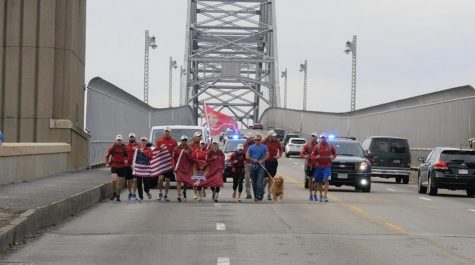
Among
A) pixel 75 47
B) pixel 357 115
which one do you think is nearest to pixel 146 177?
pixel 75 47

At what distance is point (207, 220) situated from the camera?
770 inches

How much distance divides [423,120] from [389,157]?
1339 centimetres

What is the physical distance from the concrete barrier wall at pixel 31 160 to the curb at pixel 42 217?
2.49 metres

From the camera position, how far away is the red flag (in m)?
60.8

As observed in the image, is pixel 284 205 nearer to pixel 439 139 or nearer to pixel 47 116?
pixel 47 116

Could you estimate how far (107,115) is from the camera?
43562mm

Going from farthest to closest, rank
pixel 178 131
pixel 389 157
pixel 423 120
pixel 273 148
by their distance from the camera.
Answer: pixel 423 120
pixel 389 157
pixel 178 131
pixel 273 148

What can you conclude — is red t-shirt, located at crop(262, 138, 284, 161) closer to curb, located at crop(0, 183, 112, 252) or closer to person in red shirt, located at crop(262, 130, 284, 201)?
person in red shirt, located at crop(262, 130, 284, 201)

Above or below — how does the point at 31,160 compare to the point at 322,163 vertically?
below

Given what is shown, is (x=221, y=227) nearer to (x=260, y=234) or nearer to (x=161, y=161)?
(x=260, y=234)

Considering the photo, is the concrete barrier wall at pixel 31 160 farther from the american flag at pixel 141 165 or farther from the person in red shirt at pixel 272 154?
the person in red shirt at pixel 272 154

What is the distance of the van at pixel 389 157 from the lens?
39.8m

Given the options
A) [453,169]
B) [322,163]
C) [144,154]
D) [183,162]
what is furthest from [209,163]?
[453,169]

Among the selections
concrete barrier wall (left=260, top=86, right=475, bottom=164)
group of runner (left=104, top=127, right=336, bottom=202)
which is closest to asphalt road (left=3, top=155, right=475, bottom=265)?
group of runner (left=104, top=127, right=336, bottom=202)
